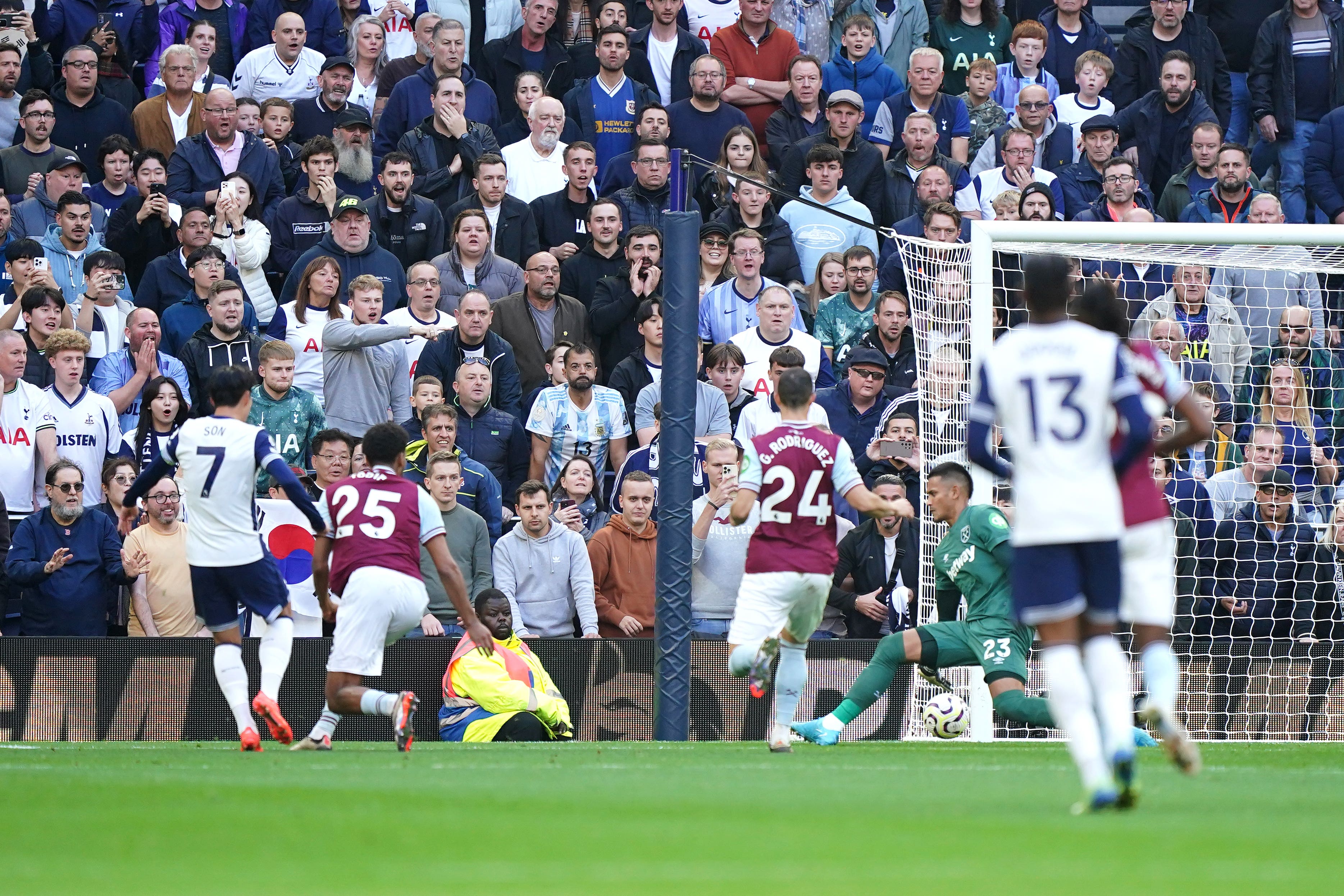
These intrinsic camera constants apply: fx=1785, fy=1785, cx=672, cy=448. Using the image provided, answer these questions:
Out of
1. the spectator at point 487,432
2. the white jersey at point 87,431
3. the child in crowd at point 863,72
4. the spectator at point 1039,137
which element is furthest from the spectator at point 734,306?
the white jersey at point 87,431

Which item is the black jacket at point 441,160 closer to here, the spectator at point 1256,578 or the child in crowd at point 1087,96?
the child in crowd at point 1087,96

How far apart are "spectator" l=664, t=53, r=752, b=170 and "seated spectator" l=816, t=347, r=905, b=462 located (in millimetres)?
3370

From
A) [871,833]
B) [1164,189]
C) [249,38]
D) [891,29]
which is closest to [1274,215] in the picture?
[1164,189]

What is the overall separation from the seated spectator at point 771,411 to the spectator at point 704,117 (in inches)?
125

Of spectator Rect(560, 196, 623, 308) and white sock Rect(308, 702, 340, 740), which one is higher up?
spectator Rect(560, 196, 623, 308)

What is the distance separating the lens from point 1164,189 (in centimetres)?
1741

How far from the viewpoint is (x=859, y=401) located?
14.6 m

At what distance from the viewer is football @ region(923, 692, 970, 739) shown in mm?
11914

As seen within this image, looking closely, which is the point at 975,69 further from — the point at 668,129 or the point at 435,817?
the point at 435,817

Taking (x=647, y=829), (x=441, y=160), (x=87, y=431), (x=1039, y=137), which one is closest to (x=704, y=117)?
(x=441, y=160)

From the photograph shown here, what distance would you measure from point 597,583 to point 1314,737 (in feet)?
18.2

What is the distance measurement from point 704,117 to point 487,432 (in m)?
4.30

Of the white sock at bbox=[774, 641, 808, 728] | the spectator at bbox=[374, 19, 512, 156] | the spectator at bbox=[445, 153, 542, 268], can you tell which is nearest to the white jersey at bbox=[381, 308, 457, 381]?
the spectator at bbox=[445, 153, 542, 268]

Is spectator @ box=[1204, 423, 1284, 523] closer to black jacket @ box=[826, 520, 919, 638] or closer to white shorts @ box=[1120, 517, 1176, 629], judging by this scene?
black jacket @ box=[826, 520, 919, 638]
